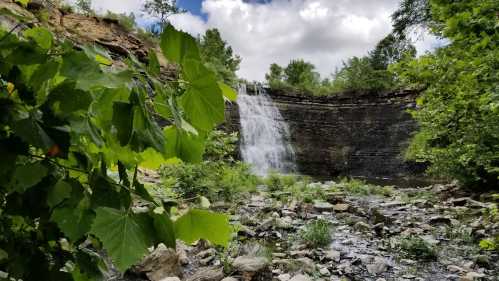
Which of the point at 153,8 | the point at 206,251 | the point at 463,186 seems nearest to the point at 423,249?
the point at 206,251

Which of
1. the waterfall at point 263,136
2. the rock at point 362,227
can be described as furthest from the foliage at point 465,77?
→ the waterfall at point 263,136

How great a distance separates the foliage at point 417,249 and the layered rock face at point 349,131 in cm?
1391

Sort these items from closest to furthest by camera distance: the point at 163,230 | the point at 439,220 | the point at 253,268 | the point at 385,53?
the point at 163,230 < the point at 253,268 < the point at 439,220 < the point at 385,53

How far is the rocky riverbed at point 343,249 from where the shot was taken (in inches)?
143

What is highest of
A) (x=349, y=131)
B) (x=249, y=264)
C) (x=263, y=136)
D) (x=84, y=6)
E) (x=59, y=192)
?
(x=84, y=6)

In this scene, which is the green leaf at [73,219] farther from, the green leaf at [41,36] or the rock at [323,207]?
the rock at [323,207]

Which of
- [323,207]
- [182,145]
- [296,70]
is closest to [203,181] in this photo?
[323,207]

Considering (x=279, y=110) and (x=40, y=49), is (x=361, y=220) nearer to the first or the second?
(x=40, y=49)

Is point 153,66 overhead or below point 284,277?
overhead

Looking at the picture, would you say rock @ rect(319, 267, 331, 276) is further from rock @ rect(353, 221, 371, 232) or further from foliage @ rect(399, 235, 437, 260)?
rock @ rect(353, 221, 371, 232)

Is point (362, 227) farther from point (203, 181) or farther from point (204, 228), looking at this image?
point (204, 228)

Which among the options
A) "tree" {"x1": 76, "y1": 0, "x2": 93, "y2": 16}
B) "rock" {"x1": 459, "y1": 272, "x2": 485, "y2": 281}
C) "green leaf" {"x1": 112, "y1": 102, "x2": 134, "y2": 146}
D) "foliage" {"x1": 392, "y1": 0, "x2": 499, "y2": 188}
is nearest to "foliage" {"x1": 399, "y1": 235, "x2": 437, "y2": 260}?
"rock" {"x1": 459, "y1": 272, "x2": 485, "y2": 281}

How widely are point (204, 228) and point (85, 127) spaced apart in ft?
0.81

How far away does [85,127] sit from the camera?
50 cm
